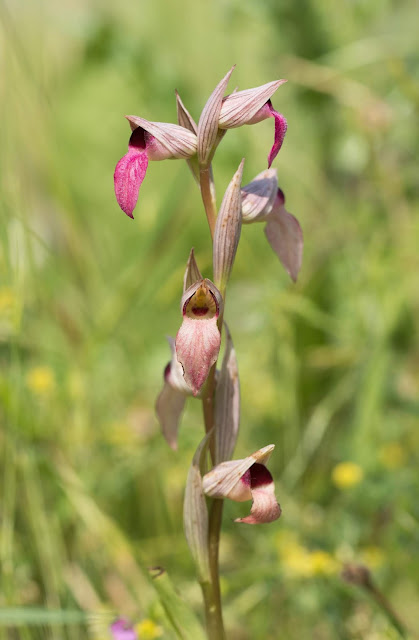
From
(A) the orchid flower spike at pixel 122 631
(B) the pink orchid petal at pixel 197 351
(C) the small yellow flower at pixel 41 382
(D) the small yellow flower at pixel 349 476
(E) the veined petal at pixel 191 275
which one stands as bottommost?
(A) the orchid flower spike at pixel 122 631

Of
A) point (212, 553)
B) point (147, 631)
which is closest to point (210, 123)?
point (212, 553)

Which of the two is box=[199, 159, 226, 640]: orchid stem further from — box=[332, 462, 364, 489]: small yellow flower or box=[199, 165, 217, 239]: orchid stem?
box=[332, 462, 364, 489]: small yellow flower

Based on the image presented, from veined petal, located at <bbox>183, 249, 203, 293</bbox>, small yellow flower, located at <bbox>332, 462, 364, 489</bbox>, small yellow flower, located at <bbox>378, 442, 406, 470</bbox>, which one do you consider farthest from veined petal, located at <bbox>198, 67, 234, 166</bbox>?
small yellow flower, located at <bbox>378, 442, 406, 470</bbox>

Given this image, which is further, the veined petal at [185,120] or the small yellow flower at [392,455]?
the small yellow flower at [392,455]

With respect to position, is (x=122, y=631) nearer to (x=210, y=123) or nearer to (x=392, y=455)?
(x=210, y=123)

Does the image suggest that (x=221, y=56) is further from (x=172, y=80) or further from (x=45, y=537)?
(x=45, y=537)

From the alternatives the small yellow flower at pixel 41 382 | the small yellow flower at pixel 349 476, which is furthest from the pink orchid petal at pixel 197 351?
the small yellow flower at pixel 41 382

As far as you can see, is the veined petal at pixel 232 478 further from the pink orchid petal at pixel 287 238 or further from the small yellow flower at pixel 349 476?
the small yellow flower at pixel 349 476
